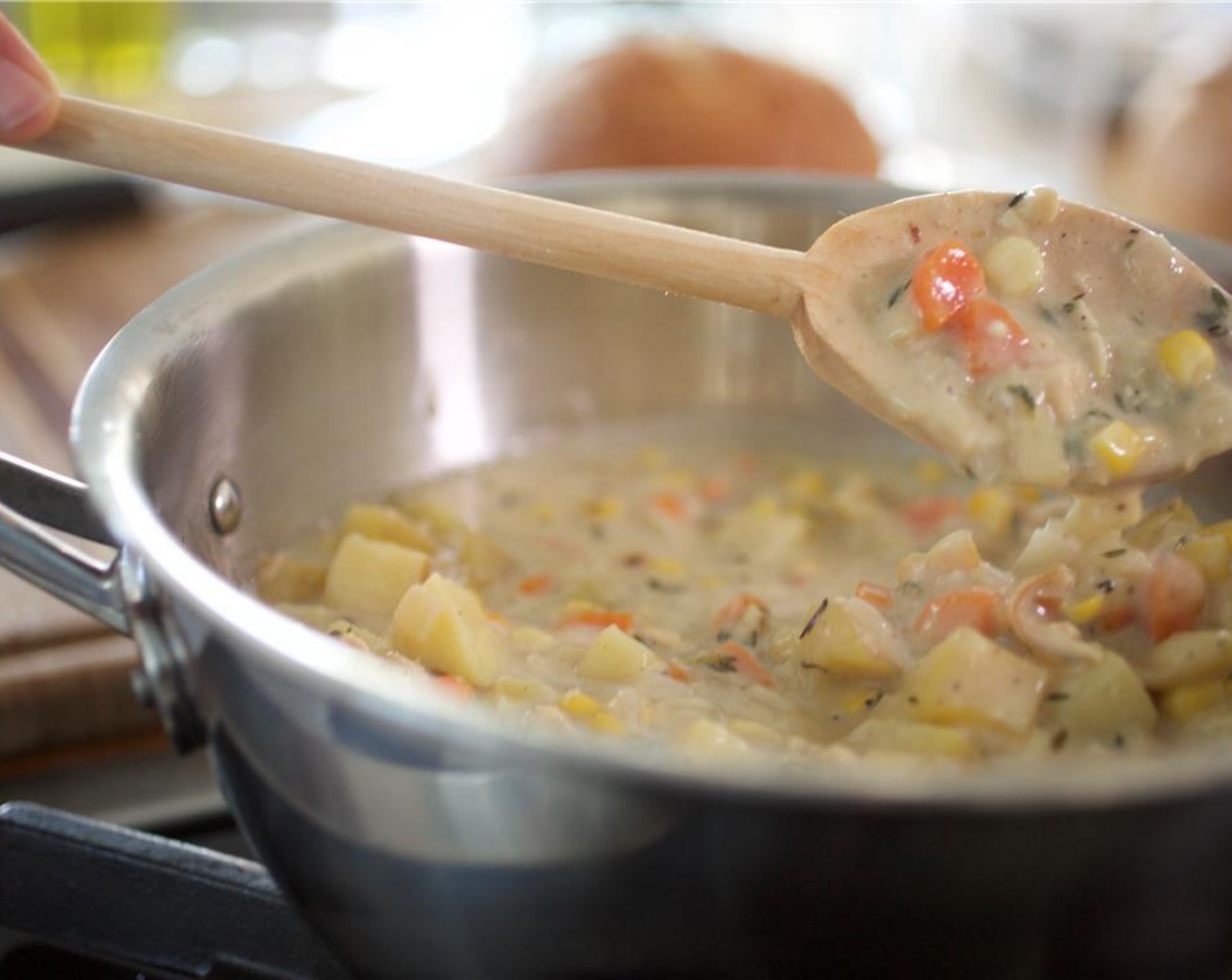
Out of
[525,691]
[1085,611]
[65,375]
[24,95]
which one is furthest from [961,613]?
[65,375]

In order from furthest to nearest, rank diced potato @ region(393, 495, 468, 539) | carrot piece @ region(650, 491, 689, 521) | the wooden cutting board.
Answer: carrot piece @ region(650, 491, 689, 521) → diced potato @ region(393, 495, 468, 539) → the wooden cutting board

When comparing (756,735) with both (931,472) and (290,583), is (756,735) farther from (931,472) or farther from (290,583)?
(931,472)

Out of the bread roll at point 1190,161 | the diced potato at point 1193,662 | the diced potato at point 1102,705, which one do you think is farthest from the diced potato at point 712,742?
the bread roll at point 1190,161

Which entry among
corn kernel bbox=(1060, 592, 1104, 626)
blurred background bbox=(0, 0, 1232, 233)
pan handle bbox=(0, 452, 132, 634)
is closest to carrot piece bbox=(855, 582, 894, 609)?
corn kernel bbox=(1060, 592, 1104, 626)

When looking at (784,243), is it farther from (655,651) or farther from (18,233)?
(18,233)

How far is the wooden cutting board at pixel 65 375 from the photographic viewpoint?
71.6 inches

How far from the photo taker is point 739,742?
1.30 metres

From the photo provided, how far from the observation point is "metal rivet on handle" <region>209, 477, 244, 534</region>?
170 centimetres

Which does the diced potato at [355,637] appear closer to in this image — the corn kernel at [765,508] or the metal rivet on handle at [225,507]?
the metal rivet on handle at [225,507]

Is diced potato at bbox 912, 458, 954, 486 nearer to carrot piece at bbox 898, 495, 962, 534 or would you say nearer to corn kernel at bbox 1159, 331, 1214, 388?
carrot piece at bbox 898, 495, 962, 534

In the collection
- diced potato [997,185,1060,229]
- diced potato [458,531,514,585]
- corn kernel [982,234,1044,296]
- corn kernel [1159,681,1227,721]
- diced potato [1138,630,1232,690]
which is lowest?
diced potato [458,531,514,585]

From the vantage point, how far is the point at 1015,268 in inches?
58.9

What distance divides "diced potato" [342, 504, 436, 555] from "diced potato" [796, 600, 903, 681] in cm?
60

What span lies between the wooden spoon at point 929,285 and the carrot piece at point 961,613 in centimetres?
12
